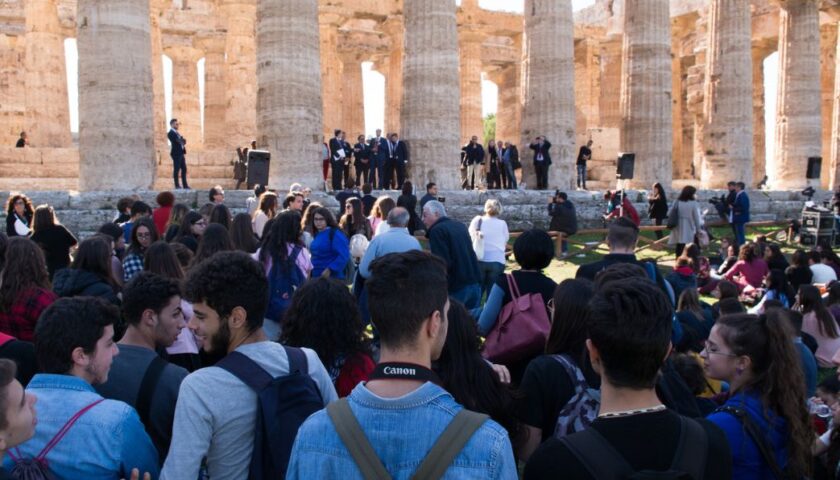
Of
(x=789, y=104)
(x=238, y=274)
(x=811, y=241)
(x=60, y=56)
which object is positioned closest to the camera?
(x=238, y=274)

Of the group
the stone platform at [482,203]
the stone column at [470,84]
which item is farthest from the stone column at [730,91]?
the stone column at [470,84]

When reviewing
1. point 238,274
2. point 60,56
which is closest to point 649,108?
point 60,56

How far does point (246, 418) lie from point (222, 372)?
20 centimetres

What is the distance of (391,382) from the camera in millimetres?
2336

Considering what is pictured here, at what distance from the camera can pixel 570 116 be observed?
24.0 m

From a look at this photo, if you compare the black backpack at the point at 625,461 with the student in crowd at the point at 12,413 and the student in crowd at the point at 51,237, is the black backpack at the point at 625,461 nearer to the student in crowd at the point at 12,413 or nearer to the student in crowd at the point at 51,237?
the student in crowd at the point at 12,413

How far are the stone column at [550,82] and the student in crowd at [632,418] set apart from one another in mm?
21310

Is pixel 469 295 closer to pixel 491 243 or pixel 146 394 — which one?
pixel 491 243

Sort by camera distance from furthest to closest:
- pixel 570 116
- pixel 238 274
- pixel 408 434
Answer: pixel 570 116 → pixel 238 274 → pixel 408 434

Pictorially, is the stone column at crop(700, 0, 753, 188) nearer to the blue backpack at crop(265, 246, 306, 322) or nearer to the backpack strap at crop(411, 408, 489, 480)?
the blue backpack at crop(265, 246, 306, 322)

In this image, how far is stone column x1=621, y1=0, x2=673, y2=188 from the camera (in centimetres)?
2512

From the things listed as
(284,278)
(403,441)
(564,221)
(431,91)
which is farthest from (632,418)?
(431,91)

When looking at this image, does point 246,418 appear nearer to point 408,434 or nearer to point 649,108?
point 408,434

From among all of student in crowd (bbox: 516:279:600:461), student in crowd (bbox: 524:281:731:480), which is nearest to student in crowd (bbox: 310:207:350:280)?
student in crowd (bbox: 516:279:600:461)
